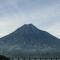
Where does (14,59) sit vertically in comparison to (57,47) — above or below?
below

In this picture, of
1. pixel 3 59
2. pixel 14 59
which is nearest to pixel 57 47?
pixel 14 59

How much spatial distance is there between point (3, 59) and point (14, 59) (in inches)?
982

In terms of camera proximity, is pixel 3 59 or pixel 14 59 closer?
pixel 3 59

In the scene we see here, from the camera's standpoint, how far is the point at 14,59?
66.9 meters

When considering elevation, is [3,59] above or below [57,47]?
below

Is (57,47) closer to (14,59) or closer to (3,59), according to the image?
(14,59)

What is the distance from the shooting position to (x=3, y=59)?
138 ft

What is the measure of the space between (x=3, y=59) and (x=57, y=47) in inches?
6113

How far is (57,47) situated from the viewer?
195125 mm

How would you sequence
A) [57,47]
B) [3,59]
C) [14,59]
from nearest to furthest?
[3,59]
[14,59]
[57,47]

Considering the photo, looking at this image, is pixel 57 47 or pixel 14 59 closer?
pixel 14 59

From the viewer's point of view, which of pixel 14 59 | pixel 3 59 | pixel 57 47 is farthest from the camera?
pixel 57 47

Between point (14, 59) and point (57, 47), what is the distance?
13072cm
